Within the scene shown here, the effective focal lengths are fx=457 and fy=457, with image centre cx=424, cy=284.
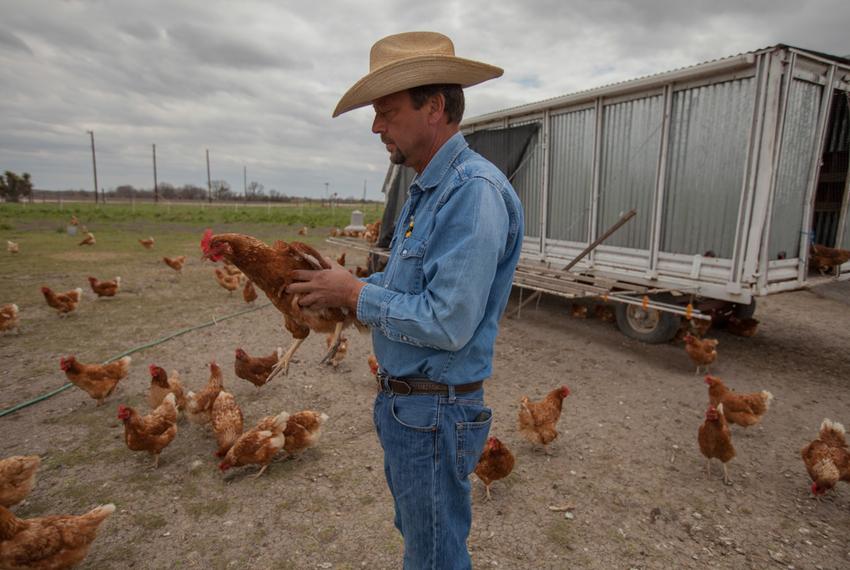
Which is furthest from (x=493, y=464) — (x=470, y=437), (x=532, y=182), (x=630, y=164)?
(x=532, y=182)

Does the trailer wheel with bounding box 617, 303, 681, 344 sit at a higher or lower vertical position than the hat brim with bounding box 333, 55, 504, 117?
lower

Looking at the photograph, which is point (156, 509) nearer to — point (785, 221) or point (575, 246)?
point (575, 246)

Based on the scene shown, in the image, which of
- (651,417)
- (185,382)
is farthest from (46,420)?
(651,417)

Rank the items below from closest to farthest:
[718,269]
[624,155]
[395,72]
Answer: [395,72], [718,269], [624,155]

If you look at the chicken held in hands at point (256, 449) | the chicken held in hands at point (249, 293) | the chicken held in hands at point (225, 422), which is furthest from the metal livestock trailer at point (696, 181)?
the chicken held in hands at point (249, 293)

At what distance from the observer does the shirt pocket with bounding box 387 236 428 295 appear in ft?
4.87

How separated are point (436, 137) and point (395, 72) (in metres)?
0.25

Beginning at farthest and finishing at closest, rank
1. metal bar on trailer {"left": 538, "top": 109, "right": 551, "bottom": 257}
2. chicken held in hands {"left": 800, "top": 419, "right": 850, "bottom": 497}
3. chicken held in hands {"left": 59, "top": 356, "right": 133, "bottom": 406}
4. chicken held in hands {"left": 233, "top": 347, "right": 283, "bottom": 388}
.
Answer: metal bar on trailer {"left": 538, "top": 109, "right": 551, "bottom": 257} < chicken held in hands {"left": 233, "top": 347, "right": 283, "bottom": 388} < chicken held in hands {"left": 59, "top": 356, "right": 133, "bottom": 406} < chicken held in hands {"left": 800, "top": 419, "right": 850, "bottom": 497}

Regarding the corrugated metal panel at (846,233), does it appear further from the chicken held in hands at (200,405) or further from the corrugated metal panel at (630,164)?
the chicken held in hands at (200,405)

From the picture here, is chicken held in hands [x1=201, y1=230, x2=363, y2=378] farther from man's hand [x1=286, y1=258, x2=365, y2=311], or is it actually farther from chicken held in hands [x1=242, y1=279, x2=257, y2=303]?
chicken held in hands [x1=242, y1=279, x2=257, y2=303]

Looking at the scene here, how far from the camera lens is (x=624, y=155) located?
6.97 m

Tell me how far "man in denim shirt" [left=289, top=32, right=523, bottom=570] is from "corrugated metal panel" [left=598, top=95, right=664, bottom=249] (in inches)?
232

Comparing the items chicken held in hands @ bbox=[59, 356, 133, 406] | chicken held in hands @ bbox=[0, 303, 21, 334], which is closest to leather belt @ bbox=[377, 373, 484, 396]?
chicken held in hands @ bbox=[59, 356, 133, 406]

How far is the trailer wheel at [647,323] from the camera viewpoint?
21.6 feet
